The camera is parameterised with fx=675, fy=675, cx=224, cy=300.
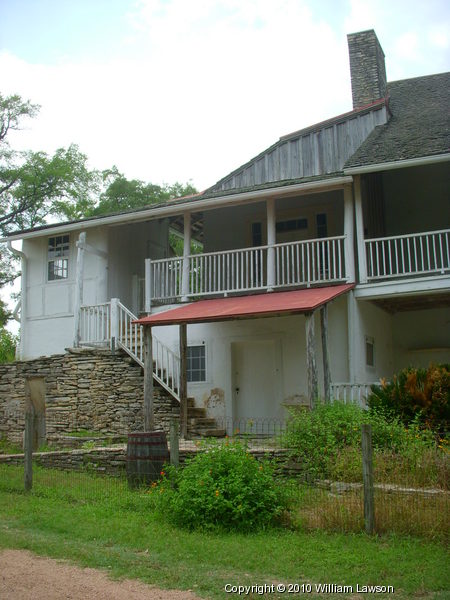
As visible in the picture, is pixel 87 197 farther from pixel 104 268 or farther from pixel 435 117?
pixel 435 117

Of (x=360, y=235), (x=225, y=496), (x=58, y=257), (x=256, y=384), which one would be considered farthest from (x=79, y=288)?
(x=225, y=496)

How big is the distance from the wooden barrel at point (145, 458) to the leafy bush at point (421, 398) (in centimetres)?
359

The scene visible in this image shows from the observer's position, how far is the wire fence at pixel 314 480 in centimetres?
702

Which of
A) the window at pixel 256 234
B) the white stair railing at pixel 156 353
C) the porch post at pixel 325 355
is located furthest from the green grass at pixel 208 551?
the window at pixel 256 234

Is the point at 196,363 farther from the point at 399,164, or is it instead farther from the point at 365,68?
the point at 365,68

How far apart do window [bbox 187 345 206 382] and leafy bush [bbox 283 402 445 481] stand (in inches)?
200

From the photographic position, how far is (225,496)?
7617 mm

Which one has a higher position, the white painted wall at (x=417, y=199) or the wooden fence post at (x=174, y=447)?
the white painted wall at (x=417, y=199)

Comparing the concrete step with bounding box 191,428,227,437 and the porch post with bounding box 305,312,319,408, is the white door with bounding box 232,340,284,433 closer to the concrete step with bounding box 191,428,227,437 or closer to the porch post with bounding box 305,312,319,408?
the concrete step with bounding box 191,428,227,437

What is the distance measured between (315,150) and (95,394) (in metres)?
8.10

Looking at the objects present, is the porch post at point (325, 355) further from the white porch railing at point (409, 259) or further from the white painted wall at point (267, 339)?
the white porch railing at point (409, 259)

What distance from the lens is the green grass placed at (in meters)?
5.67

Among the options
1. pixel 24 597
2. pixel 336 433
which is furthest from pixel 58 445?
pixel 24 597

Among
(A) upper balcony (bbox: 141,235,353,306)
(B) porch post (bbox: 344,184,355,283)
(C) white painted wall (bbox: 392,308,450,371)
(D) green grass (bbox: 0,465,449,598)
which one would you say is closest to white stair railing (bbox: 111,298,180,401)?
(A) upper balcony (bbox: 141,235,353,306)
